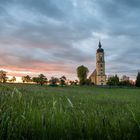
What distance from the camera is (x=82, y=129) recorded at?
3279 millimetres

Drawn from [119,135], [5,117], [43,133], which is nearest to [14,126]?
[5,117]

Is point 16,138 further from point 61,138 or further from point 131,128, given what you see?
point 131,128

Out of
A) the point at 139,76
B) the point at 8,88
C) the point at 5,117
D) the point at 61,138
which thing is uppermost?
the point at 139,76

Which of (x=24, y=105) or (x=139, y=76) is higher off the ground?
(x=139, y=76)

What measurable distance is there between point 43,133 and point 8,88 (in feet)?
3.65

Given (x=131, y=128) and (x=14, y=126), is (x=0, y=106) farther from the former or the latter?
(x=131, y=128)

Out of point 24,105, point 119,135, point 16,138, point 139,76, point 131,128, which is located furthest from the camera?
point 139,76

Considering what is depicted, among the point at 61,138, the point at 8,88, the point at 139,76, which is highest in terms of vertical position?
the point at 139,76

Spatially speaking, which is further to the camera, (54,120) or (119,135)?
(54,120)

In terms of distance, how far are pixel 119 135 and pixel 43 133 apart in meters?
0.85

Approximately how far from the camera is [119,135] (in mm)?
3209

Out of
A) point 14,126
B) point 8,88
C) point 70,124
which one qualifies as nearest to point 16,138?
point 14,126

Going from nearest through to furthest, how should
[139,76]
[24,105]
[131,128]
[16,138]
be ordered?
[16,138]
[131,128]
[24,105]
[139,76]

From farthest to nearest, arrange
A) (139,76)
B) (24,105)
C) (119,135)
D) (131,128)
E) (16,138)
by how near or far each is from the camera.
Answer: (139,76) → (24,105) → (131,128) → (119,135) → (16,138)
